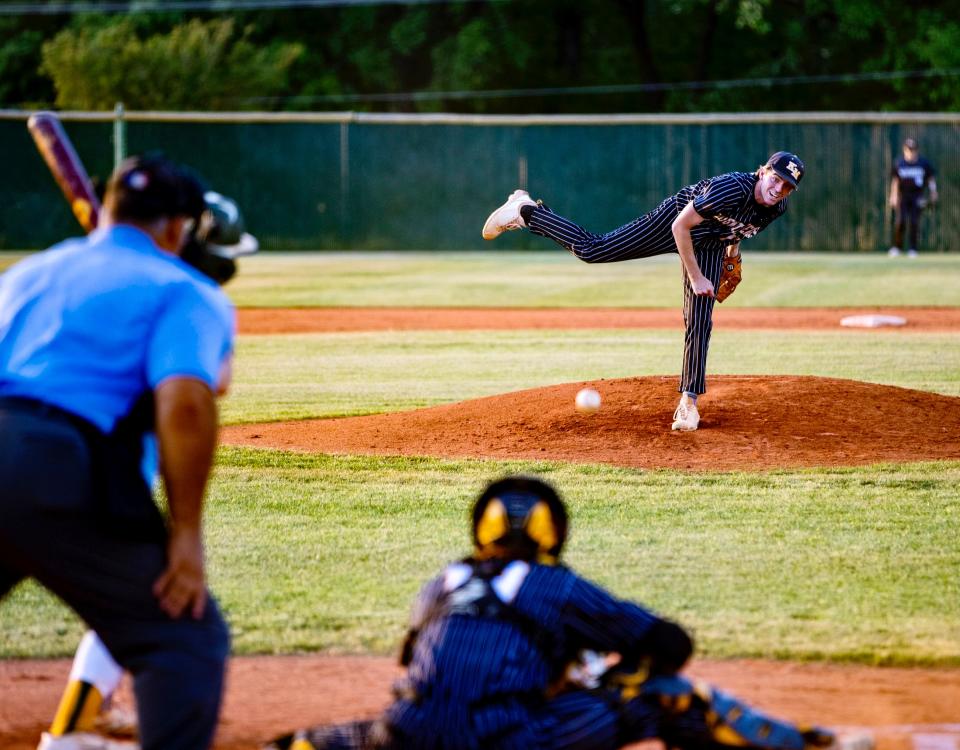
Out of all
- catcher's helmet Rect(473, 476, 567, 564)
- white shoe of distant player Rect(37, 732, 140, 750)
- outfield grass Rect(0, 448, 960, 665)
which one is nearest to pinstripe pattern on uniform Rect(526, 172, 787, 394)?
outfield grass Rect(0, 448, 960, 665)

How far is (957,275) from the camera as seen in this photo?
24188 mm

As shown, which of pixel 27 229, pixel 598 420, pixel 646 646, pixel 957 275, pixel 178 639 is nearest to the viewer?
pixel 178 639

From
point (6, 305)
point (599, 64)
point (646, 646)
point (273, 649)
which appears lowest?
point (273, 649)

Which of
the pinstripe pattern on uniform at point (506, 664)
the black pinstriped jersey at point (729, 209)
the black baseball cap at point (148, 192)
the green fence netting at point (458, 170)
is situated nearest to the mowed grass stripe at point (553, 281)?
the green fence netting at point (458, 170)

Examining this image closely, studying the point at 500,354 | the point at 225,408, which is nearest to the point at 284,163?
the point at 500,354

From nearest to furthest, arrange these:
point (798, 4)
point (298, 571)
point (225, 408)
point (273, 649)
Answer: point (273, 649) < point (298, 571) < point (225, 408) < point (798, 4)

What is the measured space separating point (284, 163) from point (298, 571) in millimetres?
25716

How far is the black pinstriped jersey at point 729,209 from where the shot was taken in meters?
8.18

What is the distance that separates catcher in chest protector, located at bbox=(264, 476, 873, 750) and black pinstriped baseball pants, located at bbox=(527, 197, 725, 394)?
5132 millimetres

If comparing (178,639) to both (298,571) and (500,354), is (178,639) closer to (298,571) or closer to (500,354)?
(298,571)

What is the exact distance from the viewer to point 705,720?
11.6 feet

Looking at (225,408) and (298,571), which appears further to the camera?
(225,408)

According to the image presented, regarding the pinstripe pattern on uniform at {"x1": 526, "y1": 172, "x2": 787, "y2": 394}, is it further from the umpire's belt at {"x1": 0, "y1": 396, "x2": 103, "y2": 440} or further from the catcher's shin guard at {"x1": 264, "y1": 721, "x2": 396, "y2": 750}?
the umpire's belt at {"x1": 0, "y1": 396, "x2": 103, "y2": 440}

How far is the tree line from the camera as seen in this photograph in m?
36.8
